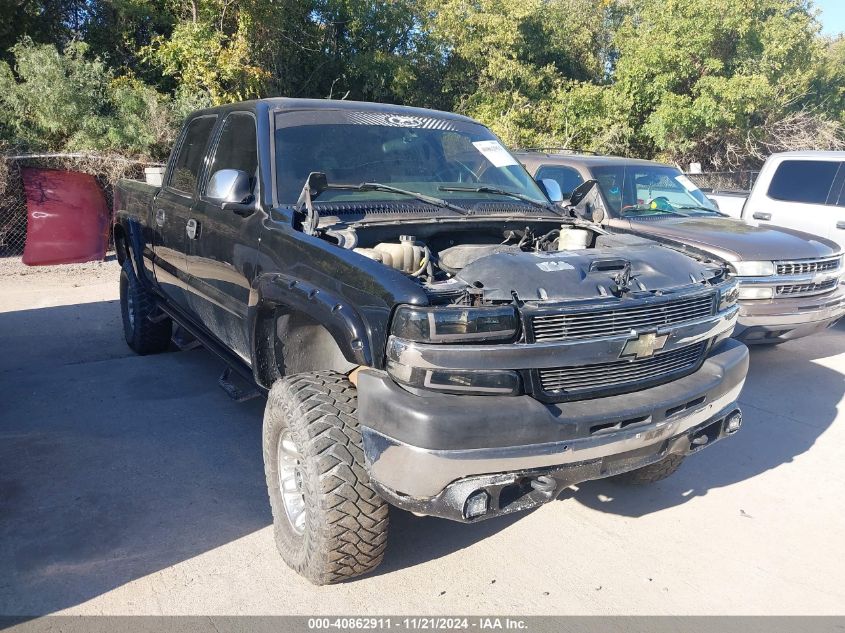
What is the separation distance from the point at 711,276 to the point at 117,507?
129 inches

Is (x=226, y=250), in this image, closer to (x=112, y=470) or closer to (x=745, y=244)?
(x=112, y=470)

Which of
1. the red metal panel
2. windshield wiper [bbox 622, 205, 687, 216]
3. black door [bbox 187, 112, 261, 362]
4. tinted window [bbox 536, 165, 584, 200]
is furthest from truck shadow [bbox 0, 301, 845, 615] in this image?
the red metal panel

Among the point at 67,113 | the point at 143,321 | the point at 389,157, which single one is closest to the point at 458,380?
the point at 389,157

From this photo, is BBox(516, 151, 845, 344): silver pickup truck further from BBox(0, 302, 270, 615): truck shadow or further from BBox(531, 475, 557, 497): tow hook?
BBox(0, 302, 270, 615): truck shadow

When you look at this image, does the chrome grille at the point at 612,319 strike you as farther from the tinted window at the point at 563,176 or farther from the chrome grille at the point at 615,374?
the tinted window at the point at 563,176

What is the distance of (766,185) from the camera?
8.66 m

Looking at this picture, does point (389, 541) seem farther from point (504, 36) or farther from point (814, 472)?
point (504, 36)

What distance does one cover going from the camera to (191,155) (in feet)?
16.4

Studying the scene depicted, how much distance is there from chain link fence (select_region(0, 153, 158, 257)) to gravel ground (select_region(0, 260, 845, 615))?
601 centimetres

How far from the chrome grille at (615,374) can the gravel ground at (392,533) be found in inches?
37.3

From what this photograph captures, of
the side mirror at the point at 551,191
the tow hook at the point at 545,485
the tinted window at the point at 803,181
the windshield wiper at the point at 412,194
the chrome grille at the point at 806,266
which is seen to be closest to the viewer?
the tow hook at the point at 545,485

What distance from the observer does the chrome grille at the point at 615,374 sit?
279cm

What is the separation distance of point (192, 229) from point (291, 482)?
2046 millimetres

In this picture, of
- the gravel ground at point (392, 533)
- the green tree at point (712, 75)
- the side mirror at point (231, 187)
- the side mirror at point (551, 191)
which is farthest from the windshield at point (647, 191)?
the green tree at point (712, 75)
